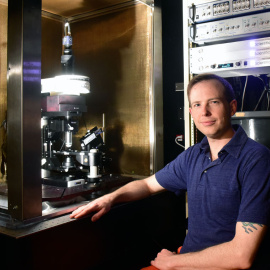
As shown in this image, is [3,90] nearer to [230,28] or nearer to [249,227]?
[230,28]

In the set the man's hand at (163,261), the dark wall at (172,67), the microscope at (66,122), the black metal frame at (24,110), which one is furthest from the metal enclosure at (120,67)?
the man's hand at (163,261)

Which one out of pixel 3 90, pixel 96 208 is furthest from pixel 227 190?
pixel 3 90

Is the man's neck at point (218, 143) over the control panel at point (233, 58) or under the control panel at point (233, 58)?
under

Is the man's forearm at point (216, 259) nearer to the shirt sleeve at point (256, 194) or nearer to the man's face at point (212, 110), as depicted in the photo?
the shirt sleeve at point (256, 194)

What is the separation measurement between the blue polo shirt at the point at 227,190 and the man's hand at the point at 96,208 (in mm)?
350

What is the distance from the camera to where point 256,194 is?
1071 millimetres

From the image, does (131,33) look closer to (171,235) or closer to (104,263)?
(171,235)

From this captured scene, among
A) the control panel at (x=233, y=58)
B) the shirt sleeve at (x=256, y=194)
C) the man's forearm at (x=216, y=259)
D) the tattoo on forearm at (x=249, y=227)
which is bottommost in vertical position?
the man's forearm at (x=216, y=259)

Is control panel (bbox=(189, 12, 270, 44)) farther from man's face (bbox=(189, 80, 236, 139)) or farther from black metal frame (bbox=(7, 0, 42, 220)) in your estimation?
black metal frame (bbox=(7, 0, 42, 220))

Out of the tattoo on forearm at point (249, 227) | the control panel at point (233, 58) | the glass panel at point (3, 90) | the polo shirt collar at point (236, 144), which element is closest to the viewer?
the tattoo on forearm at point (249, 227)

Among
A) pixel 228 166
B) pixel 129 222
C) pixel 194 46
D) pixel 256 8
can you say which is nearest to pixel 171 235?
pixel 129 222

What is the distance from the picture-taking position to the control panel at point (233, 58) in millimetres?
1579

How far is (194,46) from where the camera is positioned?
1.85 meters

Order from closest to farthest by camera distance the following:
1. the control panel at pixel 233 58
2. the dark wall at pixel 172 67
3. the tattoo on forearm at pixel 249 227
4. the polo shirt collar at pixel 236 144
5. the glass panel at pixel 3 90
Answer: the tattoo on forearm at pixel 249 227 < the polo shirt collar at pixel 236 144 < the control panel at pixel 233 58 < the glass panel at pixel 3 90 < the dark wall at pixel 172 67
